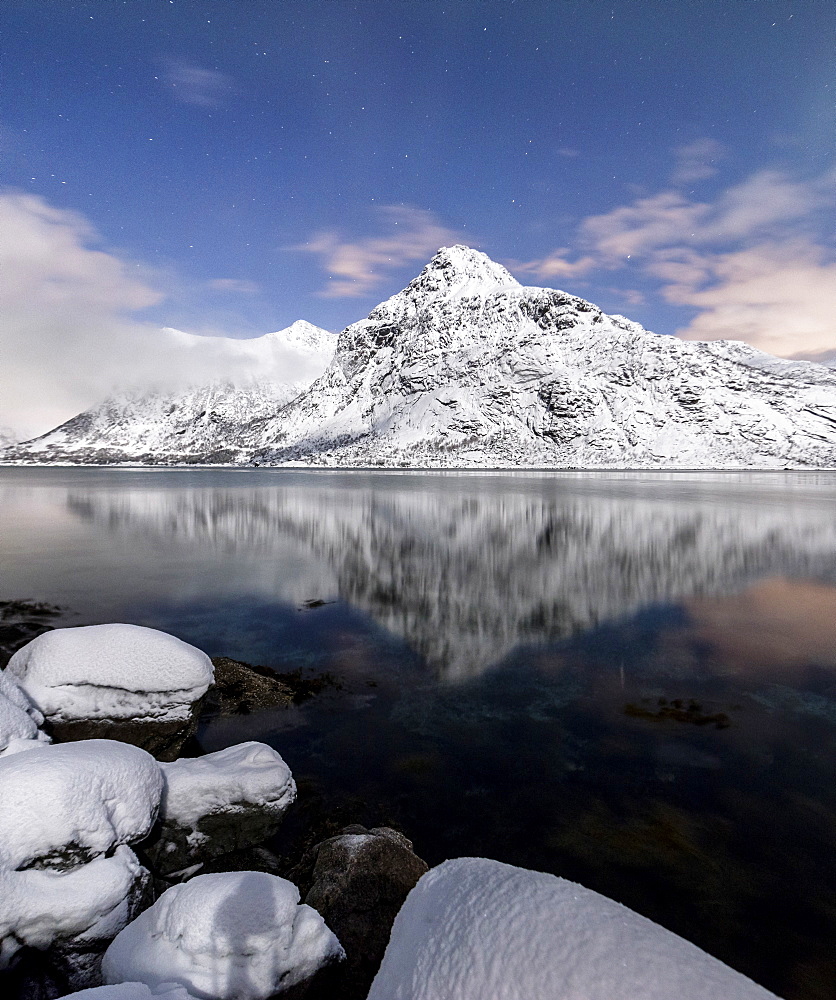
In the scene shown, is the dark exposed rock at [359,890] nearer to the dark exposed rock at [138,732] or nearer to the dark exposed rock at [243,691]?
the dark exposed rock at [138,732]

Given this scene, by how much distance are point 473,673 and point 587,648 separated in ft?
12.4

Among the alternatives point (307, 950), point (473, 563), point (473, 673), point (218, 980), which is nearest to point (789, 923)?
point (307, 950)

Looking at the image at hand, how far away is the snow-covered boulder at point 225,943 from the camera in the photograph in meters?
4.28

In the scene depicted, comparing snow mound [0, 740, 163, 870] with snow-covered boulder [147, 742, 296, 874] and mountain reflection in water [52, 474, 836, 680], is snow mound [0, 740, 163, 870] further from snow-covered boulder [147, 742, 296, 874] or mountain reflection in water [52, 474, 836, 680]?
mountain reflection in water [52, 474, 836, 680]

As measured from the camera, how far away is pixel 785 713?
1119cm

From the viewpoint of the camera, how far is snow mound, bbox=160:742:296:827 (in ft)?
21.4

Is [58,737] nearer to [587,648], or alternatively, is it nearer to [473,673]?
[473,673]

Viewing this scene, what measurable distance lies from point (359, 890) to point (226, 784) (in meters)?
2.35

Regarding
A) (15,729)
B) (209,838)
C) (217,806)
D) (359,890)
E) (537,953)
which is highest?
(537,953)

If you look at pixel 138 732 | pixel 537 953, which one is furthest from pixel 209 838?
Answer: pixel 537 953

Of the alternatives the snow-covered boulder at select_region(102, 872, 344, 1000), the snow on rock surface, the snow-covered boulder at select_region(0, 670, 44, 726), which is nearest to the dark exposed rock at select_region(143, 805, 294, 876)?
the snow-covered boulder at select_region(102, 872, 344, 1000)

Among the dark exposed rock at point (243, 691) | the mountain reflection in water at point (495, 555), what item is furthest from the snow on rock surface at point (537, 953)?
the mountain reflection in water at point (495, 555)

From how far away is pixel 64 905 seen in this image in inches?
192

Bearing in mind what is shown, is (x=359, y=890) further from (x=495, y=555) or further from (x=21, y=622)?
(x=495, y=555)
